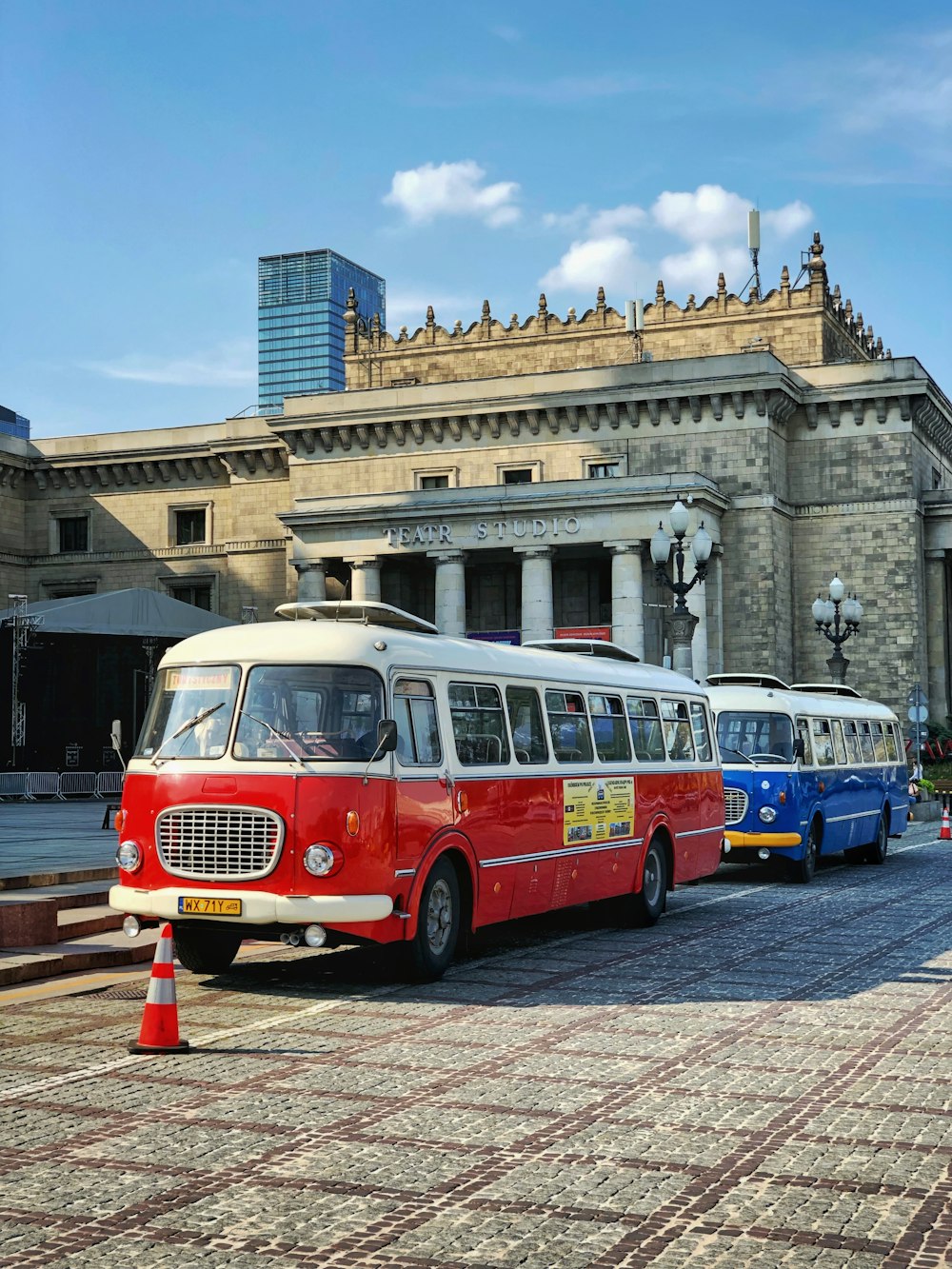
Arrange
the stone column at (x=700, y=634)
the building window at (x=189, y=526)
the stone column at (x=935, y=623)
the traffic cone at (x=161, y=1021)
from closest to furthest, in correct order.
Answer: the traffic cone at (x=161, y=1021) < the stone column at (x=700, y=634) < the stone column at (x=935, y=623) < the building window at (x=189, y=526)

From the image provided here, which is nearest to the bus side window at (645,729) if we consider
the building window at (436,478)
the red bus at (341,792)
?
the red bus at (341,792)

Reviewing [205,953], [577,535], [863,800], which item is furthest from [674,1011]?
[577,535]

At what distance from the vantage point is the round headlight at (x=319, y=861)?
10.3 metres

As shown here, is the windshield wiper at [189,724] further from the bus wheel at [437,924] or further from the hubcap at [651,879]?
the hubcap at [651,879]

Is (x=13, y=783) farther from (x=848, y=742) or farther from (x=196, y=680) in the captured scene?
(x=196, y=680)

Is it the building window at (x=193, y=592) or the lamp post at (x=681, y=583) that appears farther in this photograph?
the building window at (x=193, y=592)

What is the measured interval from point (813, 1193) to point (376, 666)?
5.68m

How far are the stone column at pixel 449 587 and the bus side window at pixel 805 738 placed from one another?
101ft

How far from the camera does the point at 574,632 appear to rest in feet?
167

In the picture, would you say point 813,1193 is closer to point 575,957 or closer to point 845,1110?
point 845,1110

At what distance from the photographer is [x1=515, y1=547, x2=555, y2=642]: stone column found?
5012cm

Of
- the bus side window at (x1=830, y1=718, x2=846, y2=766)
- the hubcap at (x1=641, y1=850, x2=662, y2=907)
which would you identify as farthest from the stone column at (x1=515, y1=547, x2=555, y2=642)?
the hubcap at (x1=641, y1=850, x2=662, y2=907)

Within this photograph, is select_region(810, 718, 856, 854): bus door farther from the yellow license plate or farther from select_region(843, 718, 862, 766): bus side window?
the yellow license plate

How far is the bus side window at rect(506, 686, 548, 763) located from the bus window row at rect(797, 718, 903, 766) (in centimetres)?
803
